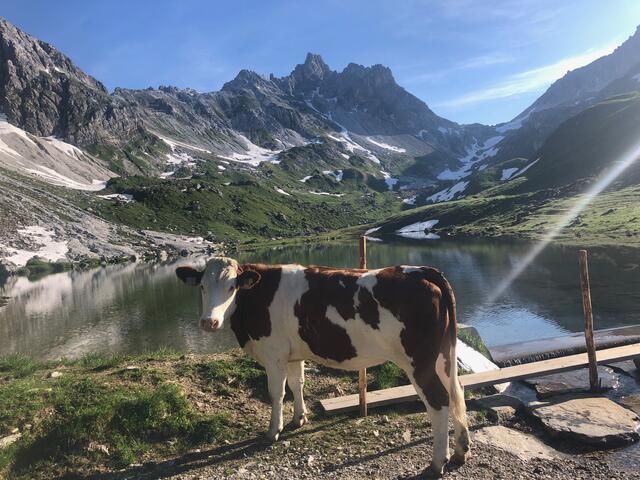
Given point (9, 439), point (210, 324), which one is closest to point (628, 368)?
point (210, 324)

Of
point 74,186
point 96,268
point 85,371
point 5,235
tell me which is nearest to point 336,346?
point 85,371

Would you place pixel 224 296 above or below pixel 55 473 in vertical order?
above

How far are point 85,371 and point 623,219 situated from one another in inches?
4848

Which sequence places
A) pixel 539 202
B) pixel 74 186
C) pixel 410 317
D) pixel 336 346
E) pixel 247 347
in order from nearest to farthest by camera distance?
pixel 410 317, pixel 336 346, pixel 247 347, pixel 539 202, pixel 74 186

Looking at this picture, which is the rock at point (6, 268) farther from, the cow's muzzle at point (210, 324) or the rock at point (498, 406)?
the rock at point (498, 406)

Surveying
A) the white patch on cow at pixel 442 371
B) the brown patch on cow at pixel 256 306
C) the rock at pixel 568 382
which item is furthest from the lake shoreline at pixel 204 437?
the rock at pixel 568 382

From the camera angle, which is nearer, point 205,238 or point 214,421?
point 214,421

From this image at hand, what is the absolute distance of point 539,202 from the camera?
6467 inches

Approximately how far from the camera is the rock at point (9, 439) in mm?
8891

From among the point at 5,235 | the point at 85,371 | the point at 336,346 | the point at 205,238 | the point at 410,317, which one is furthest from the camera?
the point at 205,238

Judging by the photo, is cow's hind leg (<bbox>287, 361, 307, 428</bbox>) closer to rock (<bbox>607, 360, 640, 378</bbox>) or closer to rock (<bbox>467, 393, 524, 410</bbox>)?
rock (<bbox>467, 393, 524, 410</bbox>)

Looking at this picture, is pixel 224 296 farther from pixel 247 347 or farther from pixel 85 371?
pixel 85 371

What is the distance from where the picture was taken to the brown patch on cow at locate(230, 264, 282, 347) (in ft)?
32.1

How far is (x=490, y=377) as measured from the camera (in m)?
13.4
